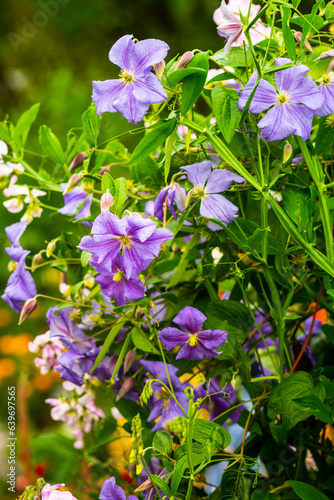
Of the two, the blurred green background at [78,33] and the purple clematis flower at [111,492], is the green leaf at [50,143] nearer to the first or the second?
the purple clematis flower at [111,492]

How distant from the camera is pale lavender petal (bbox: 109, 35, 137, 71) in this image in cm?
42

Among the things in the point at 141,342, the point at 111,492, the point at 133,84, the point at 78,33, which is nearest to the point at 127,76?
the point at 133,84

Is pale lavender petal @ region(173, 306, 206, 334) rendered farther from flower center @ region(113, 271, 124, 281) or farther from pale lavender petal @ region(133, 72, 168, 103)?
pale lavender petal @ region(133, 72, 168, 103)

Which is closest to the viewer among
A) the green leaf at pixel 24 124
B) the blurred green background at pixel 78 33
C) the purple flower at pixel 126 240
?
the purple flower at pixel 126 240

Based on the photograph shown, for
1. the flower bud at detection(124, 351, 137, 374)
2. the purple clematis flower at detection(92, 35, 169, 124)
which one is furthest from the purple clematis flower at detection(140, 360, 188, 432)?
the purple clematis flower at detection(92, 35, 169, 124)

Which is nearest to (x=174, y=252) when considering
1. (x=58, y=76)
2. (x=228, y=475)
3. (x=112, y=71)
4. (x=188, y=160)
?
(x=188, y=160)

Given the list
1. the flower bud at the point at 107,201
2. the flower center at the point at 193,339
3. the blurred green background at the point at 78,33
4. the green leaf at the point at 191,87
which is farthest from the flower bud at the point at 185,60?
the blurred green background at the point at 78,33

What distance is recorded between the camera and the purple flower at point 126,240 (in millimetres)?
394

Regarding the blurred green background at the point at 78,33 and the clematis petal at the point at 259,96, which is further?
the blurred green background at the point at 78,33

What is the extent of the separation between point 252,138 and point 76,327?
0.78ft

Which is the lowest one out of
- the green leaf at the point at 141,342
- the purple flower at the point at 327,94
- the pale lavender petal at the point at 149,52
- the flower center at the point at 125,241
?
the green leaf at the point at 141,342

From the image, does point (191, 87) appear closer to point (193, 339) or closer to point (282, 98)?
point (282, 98)

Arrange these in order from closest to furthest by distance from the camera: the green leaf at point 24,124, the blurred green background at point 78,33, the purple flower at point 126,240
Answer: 1. the purple flower at point 126,240
2. the green leaf at point 24,124
3. the blurred green background at point 78,33

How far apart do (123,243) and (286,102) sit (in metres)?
0.17
